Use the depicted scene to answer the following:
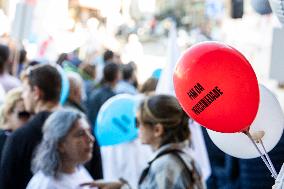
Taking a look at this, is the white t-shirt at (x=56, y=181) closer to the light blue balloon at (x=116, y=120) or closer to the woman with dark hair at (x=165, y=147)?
the woman with dark hair at (x=165, y=147)

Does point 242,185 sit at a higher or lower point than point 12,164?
lower

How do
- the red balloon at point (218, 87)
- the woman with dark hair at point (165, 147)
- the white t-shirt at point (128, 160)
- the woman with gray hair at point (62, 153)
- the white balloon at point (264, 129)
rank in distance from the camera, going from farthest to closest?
the white t-shirt at point (128, 160) < the woman with gray hair at point (62, 153) < the woman with dark hair at point (165, 147) < the white balloon at point (264, 129) < the red balloon at point (218, 87)

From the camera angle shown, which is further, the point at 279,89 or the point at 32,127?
the point at 279,89

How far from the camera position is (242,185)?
306 cm

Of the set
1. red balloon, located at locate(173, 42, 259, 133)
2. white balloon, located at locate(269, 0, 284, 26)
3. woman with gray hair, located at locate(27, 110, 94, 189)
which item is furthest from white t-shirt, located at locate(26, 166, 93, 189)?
white balloon, located at locate(269, 0, 284, 26)

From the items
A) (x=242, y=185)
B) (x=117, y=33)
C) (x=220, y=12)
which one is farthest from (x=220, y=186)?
(x=117, y=33)

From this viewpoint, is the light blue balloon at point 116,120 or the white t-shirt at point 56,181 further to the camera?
the light blue balloon at point 116,120

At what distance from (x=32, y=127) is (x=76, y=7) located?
29.7 metres

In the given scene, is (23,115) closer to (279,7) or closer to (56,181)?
(56,181)

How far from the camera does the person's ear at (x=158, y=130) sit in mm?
2479

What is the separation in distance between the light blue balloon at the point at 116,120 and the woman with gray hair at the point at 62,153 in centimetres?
49

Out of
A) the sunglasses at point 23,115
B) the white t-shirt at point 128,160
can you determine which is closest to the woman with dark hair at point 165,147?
the sunglasses at point 23,115

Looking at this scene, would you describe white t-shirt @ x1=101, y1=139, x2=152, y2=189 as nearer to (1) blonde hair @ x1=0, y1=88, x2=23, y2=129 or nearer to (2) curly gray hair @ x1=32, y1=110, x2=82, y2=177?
(1) blonde hair @ x1=0, y1=88, x2=23, y2=129

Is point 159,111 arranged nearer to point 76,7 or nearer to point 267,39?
point 267,39
